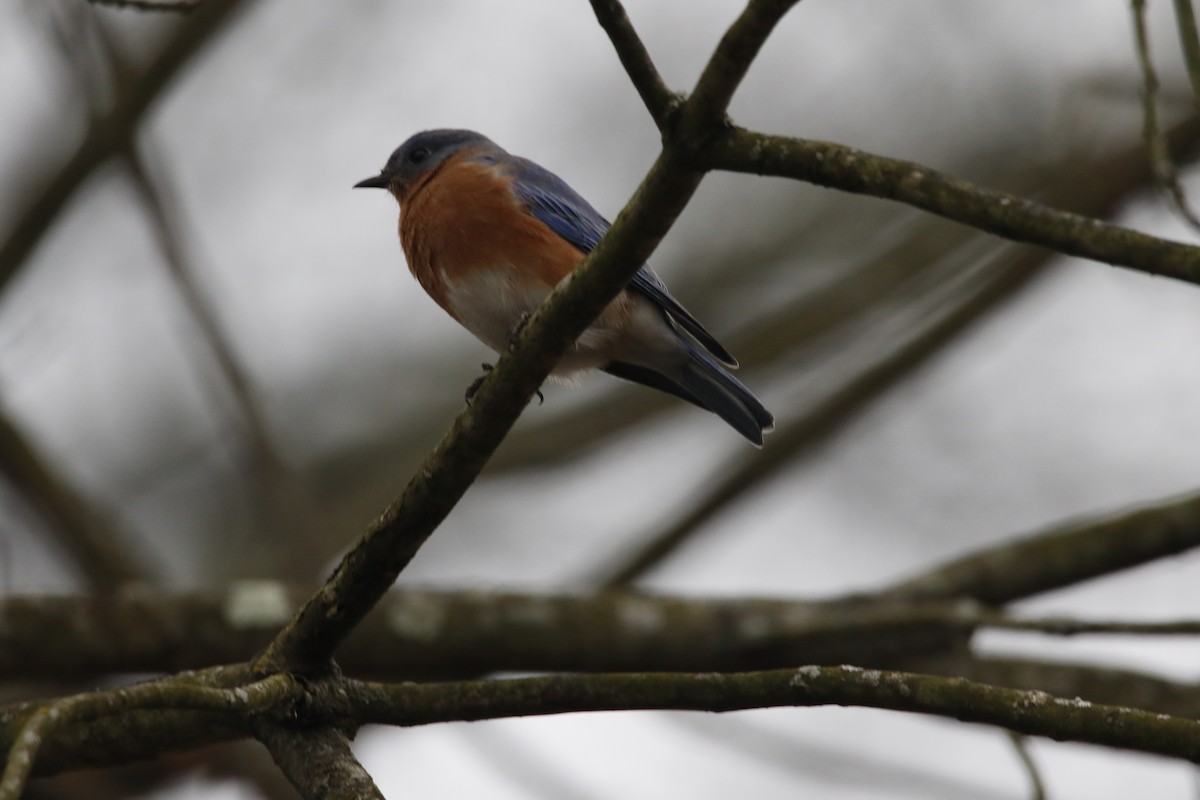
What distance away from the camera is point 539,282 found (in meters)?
5.43

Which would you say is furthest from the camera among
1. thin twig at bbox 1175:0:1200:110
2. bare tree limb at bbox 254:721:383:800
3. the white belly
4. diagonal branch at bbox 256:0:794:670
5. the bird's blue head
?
the bird's blue head

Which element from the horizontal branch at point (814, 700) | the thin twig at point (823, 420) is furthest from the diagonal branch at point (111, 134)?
the horizontal branch at point (814, 700)

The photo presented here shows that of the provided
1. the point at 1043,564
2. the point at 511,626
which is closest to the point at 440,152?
the point at 511,626

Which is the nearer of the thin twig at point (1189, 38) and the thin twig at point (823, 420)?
the thin twig at point (1189, 38)

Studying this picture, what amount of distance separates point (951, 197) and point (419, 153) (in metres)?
4.24

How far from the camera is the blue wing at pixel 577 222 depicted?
5465 millimetres

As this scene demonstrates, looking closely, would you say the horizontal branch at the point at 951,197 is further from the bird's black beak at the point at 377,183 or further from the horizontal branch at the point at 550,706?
the bird's black beak at the point at 377,183

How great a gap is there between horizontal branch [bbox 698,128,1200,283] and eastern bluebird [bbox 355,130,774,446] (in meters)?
2.35

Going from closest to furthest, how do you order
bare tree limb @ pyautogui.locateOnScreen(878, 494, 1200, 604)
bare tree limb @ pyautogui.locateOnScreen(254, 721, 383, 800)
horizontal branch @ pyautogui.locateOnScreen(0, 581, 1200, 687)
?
bare tree limb @ pyautogui.locateOnScreen(254, 721, 383, 800) → bare tree limb @ pyautogui.locateOnScreen(878, 494, 1200, 604) → horizontal branch @ pyautogui.locateOnScreen(0, 581, 1200, 687)

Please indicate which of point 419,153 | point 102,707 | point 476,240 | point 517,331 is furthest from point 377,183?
point 102,707

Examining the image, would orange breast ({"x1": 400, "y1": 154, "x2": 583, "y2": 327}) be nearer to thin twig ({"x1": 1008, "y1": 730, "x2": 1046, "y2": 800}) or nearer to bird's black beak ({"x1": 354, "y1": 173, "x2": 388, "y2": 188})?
bird's black beak ({"x1": 354, "y1": 173, "x2": 388, "y2": 188})

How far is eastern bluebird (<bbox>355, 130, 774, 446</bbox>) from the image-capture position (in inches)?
215

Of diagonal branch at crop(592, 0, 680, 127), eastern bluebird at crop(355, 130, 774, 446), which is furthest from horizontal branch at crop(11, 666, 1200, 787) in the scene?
eastern bluebird at crop(355, 130, 774, 446)

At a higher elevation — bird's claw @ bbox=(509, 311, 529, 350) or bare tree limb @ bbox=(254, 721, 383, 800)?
bird's claw @ bbox=(509, 311, 529, 350)
